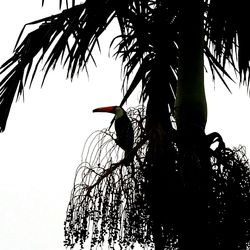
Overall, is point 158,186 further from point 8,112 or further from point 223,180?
point 8,112

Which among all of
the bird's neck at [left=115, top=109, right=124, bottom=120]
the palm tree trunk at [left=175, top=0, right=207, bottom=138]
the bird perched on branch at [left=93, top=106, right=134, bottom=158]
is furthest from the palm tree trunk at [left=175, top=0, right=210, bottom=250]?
the bird's neck at [left=115, top=109, right=124, bottom=120]

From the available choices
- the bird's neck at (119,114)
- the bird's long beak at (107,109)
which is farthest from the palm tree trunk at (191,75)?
the bird's long beak at (107,109)

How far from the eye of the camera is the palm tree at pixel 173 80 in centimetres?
217

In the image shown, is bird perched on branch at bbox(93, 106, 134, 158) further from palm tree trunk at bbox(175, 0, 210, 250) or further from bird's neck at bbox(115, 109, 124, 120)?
palm tree trunk at bbox(175, 0, 210, 250)

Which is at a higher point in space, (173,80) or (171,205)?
(173,80)

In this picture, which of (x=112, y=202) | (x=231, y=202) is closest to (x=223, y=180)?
(x=231, y=202)

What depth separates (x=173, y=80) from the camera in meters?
3.93

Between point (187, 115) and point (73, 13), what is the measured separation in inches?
38.1

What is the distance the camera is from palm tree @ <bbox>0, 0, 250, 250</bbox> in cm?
217

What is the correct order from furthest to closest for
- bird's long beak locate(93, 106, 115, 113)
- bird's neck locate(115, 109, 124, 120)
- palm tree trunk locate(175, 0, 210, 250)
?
bird's long beak locate(93, 106, 115, 113) < bird's neck locate(115, 109, 124, 120) < palm tree trunk locate(175, 0, 210, 250)

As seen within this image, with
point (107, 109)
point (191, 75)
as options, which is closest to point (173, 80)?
point (107, 109)

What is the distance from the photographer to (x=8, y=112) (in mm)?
3131

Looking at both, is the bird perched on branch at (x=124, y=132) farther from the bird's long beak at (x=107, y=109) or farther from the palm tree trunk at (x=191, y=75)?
the bird's long beak at (x=107, y=109)

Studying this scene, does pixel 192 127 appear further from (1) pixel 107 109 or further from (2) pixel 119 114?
(1) pixel 107 109
